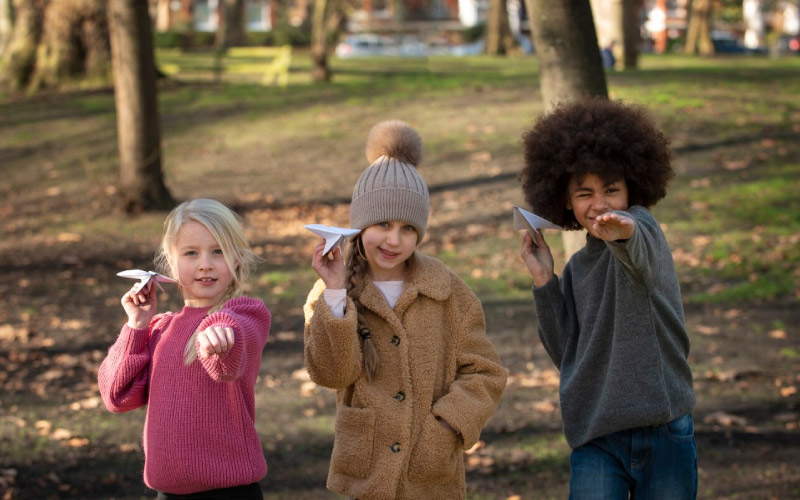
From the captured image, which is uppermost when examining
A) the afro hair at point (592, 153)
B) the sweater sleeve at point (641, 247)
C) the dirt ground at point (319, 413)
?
the afro hair at point (592, 153)

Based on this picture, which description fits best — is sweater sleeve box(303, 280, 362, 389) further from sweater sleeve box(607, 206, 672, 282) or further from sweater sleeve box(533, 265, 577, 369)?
sweater sleeve box(607, 206, 672, 282)

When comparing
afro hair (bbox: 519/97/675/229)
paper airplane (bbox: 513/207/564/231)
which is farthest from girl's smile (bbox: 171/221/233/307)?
afro hair (bbox: 519/97/675/229)

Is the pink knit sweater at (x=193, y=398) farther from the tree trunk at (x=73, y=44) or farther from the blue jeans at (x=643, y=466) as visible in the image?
the tree trunk at (x=73, y=44)

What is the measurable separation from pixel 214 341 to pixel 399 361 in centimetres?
69

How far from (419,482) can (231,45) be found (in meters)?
37.6

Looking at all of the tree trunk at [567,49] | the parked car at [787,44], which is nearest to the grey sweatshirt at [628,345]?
the tree trunk at [567,49]

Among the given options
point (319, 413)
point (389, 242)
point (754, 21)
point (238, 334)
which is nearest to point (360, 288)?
point (389, 242)

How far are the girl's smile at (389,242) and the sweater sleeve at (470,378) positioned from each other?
22 cm

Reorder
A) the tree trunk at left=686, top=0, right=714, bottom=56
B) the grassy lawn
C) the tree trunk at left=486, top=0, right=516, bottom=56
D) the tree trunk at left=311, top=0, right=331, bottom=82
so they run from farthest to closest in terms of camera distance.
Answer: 1. the tree trunk at left=686, top=0, right=714, bottom=56
2. the tree trunk at left=486, top=0, right=516, bottom=56
3. the tree trunk at left=311, top=0, right=331, bottom=82
4. the grassy lawn

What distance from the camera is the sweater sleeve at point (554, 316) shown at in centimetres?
342

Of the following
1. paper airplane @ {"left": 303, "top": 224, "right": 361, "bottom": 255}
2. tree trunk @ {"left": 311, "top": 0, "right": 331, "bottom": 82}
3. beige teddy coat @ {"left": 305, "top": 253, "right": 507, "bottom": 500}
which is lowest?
beige teddy coat @ {"left": 305, "top": 253, "right": 507, "bottom": 500}

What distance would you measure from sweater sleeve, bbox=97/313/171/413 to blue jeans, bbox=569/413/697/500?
1.51m

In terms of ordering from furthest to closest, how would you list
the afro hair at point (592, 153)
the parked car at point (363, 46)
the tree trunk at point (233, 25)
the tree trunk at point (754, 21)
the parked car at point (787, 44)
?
the tree trunk at point (754, 21) < the parked car at point (787, 44) < the parked car at point (363, 46) < the tree trunk at point (233, 25) < the afro hair at point (592, 153)

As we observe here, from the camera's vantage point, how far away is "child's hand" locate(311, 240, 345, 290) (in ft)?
10.2
